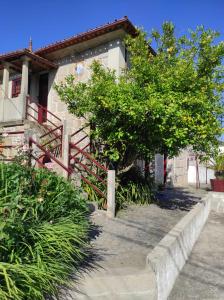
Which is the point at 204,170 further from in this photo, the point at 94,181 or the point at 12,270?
the point at 12,270

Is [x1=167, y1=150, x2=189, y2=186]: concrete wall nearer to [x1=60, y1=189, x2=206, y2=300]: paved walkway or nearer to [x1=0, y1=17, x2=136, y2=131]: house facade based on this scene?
[x1=0, y1=17, x2=136, y2=131]: house facade

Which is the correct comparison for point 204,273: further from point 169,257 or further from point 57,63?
point 57,63

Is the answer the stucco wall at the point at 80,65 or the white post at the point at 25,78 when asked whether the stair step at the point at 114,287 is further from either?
the white post at the point at 25,78

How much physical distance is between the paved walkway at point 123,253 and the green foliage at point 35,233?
28cm

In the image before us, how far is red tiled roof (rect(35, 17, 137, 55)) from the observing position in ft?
32.1

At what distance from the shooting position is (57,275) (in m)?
2.83

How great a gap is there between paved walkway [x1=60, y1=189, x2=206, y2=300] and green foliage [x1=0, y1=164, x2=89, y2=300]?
10.9 inches

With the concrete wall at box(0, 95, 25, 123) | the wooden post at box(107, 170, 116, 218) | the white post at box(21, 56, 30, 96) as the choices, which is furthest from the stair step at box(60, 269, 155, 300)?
the white post at box(21, 56, 30, 96)

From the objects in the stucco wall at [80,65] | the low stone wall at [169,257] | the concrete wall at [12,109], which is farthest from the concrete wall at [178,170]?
the low stone wall at [169,257]

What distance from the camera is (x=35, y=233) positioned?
307 cm

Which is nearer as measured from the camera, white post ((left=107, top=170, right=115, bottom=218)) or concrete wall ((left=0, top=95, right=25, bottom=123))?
white post ((left=107, top=170, right=115, bottom=218))

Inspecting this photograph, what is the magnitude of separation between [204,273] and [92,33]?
8.83m

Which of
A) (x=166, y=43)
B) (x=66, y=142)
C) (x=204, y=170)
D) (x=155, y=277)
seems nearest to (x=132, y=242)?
(x=155, y=277)

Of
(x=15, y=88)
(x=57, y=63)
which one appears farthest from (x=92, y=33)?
(x=15, y=88)
